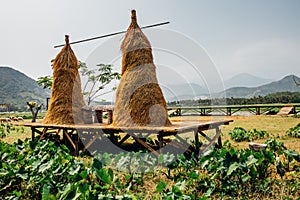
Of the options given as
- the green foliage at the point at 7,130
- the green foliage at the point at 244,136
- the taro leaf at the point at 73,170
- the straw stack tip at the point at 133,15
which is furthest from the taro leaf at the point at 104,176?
the green foliage at the point at 7,130

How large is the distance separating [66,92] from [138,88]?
3.35 m

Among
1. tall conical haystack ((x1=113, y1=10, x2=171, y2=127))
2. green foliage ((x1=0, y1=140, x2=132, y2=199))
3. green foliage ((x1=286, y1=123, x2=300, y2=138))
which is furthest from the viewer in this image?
green foliage ((x1=286, y1=123, x2=300, y2=138))

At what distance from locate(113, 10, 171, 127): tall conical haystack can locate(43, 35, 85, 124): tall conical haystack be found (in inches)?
94.7

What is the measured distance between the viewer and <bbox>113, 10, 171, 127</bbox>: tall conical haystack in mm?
7176

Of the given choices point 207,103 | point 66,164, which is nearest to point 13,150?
point 66,164

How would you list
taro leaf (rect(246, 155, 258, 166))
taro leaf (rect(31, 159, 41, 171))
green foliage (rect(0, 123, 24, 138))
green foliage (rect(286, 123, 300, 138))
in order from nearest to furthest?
taro leaf (rect(246, 155, 258, 166))
taro leaf (rect(31, 159, 41, 171))
green foliage (rect(286, 123, 300, 138))
green foliage (rect(0, 123, 24, 138))

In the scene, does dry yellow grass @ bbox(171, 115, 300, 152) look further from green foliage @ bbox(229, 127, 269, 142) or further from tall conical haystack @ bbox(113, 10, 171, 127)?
tall conical haystack @ bbox(113, 10, 171, 127)

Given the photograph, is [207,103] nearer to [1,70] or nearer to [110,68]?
[110,68]

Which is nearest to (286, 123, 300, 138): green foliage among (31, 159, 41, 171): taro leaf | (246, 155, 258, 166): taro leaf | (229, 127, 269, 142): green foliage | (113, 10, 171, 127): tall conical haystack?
(229, 127, 269, 142): green foliage

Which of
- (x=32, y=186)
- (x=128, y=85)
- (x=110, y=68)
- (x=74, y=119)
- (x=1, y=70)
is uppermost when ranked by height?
(x=1, y=70)

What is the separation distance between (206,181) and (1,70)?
220 m

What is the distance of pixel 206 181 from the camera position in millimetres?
4598

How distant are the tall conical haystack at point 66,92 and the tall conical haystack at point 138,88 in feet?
7.89

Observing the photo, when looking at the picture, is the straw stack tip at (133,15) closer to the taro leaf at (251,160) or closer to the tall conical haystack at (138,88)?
the tall conical haystack at (138,88)
